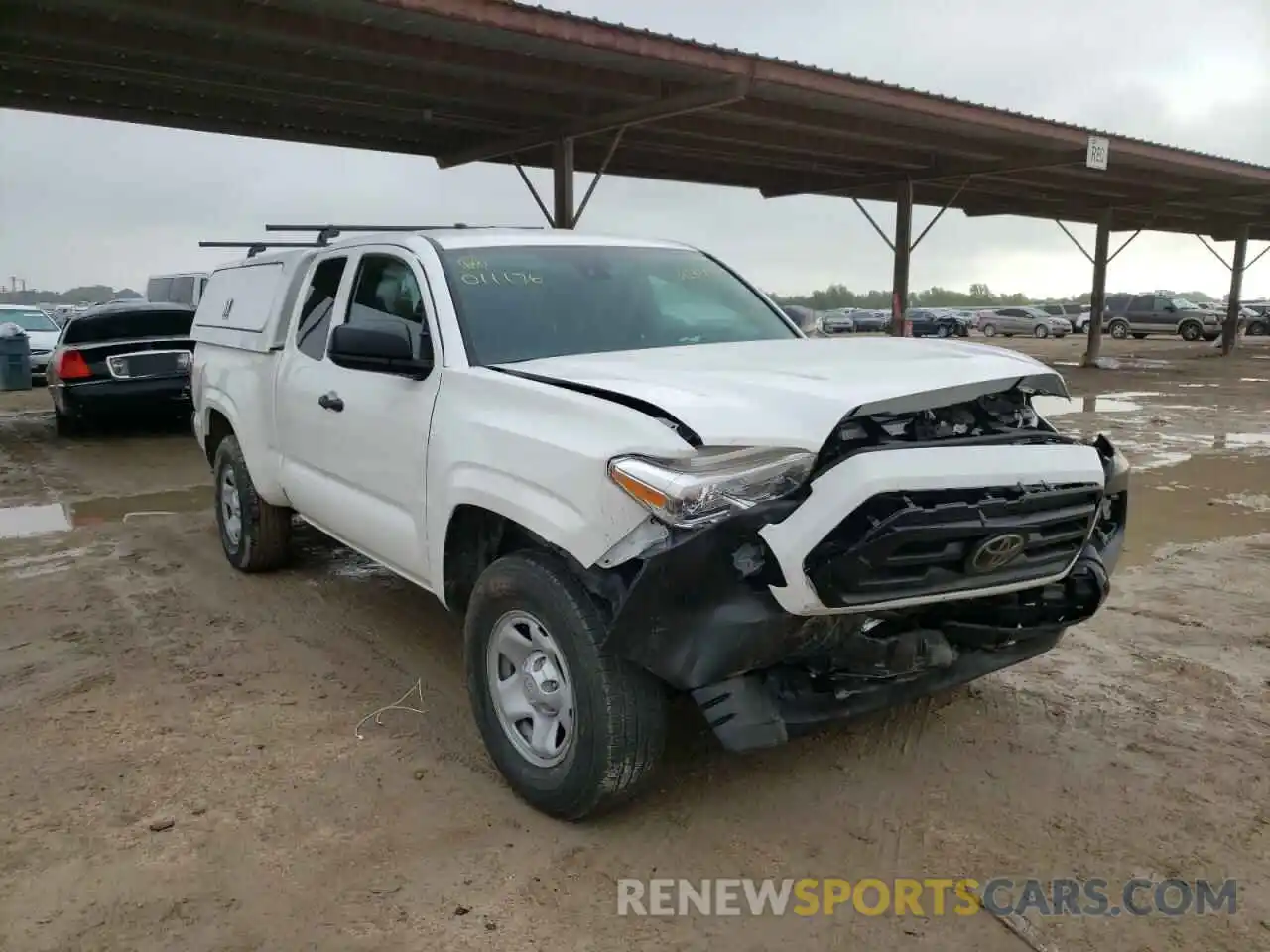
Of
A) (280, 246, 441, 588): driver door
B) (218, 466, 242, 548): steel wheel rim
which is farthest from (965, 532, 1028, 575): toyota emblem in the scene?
(218, 466, 242, 548): steel wheel rim

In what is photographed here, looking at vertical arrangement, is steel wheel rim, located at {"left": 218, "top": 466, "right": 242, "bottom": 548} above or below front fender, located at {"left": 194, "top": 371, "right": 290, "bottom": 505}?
below

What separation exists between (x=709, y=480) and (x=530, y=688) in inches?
40.6

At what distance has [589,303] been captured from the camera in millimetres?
4176

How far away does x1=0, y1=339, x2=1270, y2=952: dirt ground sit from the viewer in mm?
2705

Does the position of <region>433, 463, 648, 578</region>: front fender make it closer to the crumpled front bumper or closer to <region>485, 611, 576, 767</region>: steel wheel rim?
the crumpled front bumper

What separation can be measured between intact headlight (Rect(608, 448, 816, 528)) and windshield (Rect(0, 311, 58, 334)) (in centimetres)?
2229

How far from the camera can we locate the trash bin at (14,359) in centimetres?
1769

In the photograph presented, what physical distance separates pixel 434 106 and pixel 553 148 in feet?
6.24

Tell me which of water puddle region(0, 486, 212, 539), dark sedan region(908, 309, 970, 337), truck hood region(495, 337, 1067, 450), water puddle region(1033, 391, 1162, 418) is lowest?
dark sedan region(908, 309, 970, 337)

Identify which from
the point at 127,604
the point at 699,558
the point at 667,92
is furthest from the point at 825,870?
the point at 667,92

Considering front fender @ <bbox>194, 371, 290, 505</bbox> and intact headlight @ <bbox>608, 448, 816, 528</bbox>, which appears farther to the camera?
front fender @ <bbox>194, 371, 290, 505</bbox>

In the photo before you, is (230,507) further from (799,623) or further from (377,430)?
(799,623)

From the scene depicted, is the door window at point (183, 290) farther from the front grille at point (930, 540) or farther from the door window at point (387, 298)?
the front grille at point (930, 540)

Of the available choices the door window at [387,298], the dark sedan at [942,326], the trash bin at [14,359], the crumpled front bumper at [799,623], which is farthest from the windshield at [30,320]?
the dark sedan at [942,326]
